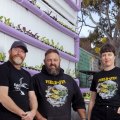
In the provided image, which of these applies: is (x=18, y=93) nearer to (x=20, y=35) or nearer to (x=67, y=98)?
(x=67, y=98)

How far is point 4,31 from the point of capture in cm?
518

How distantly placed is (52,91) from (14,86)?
1.67ft

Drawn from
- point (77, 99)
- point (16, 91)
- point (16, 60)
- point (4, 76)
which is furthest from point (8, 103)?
point (77, 99)

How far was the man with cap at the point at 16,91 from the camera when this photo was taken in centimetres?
405

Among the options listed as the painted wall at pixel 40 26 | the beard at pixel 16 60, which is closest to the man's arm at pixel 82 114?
the beard at pixel 16 60

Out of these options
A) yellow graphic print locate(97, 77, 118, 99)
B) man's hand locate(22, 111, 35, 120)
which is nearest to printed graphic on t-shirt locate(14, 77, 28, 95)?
man's hand locate(22, 111, 35, 120)

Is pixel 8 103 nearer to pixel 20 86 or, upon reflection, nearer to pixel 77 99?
pixel 20 86

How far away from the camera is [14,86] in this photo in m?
4.13

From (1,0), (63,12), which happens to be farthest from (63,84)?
(63,12)

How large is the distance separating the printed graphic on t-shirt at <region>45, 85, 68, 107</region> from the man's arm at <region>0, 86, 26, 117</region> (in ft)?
1.53

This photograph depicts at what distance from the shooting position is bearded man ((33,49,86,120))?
4.44m

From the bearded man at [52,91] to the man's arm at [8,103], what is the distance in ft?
1.44

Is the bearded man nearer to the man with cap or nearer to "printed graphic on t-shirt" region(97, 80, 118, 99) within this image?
the man with cap

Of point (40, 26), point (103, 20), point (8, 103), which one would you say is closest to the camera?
point (8, 103)
